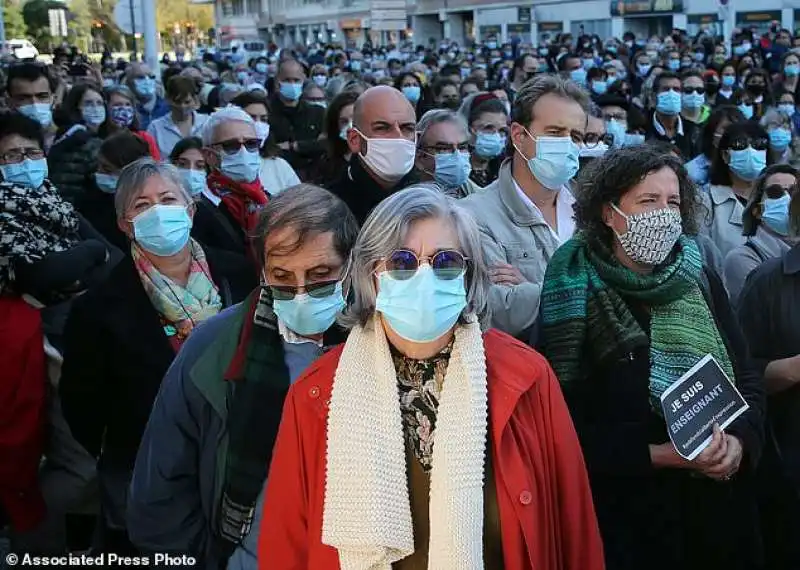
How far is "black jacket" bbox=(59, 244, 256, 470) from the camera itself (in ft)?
11.1

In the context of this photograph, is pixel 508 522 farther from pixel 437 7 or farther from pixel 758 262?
pixel 437 7

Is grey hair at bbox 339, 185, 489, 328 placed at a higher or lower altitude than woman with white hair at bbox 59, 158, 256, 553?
higher

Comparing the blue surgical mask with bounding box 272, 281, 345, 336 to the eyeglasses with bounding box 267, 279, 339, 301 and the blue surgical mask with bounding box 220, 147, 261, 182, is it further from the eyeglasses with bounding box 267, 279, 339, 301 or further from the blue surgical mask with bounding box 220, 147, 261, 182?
the blue surgical mask with bounding box 220, 147, 261, 182

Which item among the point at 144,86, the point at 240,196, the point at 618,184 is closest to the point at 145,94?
the point at 144,86

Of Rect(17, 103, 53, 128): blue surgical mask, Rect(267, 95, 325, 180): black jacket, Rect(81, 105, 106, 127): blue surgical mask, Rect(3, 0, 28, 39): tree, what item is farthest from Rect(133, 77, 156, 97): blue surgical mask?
Rect(3, 0, 28, 39): tree

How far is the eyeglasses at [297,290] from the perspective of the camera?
2771 millimetres

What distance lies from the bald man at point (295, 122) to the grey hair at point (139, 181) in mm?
3811

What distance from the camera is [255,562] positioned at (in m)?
2.75

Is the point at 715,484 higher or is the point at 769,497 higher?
the point at 715,484

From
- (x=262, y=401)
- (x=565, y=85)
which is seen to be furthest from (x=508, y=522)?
(x=565, y=85)

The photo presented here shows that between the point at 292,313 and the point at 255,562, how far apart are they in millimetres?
733

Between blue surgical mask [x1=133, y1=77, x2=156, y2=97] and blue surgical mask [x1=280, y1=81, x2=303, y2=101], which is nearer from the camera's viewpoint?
blue surgical mask [x1=280, y1=81, x2=303, y2=101]

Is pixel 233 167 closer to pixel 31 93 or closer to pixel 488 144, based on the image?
pixel 488 144

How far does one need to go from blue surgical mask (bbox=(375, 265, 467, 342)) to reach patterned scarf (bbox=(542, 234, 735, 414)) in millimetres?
750
